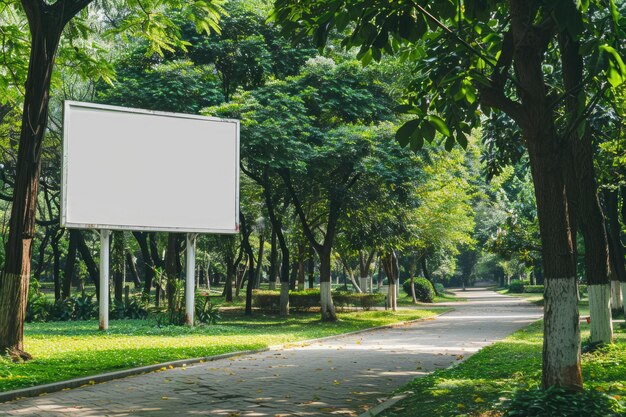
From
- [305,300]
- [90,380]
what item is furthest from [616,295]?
[90,380]

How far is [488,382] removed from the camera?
9828 millimetres

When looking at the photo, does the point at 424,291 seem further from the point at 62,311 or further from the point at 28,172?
the point at 28,172

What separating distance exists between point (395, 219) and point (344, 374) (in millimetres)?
15926

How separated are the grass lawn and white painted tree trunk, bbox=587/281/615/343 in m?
7.55

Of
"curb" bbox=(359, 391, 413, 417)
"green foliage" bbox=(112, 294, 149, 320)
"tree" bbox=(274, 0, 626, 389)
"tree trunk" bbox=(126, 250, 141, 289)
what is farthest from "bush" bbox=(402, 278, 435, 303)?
"tree" bbox=(274, 0, 626, 389)

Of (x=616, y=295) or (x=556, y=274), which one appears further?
(x=616, y=295)

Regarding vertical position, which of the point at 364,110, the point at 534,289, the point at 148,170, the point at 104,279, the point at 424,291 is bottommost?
the point at 534,289

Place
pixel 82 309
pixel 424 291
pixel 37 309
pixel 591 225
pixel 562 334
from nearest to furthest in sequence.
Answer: pixel 562 334, pixel 591 225, pixel 37 309, pixel 82 309, pixel 424 291

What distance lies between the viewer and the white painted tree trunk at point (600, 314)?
12938 mm

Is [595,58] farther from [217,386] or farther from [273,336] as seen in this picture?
[273,336]

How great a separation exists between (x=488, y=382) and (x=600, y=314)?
445 centimetres

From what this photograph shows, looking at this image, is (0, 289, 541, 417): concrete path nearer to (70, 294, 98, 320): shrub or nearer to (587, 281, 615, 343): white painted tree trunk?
(587, 281, 615, 343): white painted tree trunk

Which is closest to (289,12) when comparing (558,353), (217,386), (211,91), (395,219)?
(558,353)

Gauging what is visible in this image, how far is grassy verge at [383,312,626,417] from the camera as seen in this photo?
317 inches
